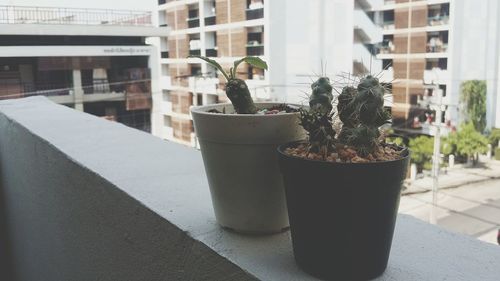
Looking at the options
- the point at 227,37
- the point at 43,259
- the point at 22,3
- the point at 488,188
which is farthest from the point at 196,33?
the point at 488,188

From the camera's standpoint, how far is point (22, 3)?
2381mm

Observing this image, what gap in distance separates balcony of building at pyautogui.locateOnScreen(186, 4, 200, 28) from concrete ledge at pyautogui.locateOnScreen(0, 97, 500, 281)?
0.86 m

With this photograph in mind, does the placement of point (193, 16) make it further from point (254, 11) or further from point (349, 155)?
point (349, 155)

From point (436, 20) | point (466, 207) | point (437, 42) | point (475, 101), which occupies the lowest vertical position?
point (466, 207)

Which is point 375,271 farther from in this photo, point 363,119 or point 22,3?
point 22,3

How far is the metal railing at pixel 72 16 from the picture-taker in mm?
2418

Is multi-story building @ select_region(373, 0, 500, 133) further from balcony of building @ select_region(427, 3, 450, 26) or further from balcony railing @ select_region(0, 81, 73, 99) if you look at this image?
balcony railing @ select_region(0, 81, 73, 99)

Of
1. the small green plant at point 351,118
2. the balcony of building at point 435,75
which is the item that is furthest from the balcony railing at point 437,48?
the small green plant at point 351,118

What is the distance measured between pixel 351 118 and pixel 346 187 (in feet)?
0.27

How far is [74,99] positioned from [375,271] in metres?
2.69

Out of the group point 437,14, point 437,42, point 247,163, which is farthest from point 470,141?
point 247,163

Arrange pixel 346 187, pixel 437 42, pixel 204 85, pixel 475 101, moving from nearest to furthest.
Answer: pixel 346 187, pixel 204 85, pixel 437 42, pixel 475 101

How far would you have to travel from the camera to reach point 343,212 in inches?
16.8

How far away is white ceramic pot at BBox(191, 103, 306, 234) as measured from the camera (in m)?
0.54
